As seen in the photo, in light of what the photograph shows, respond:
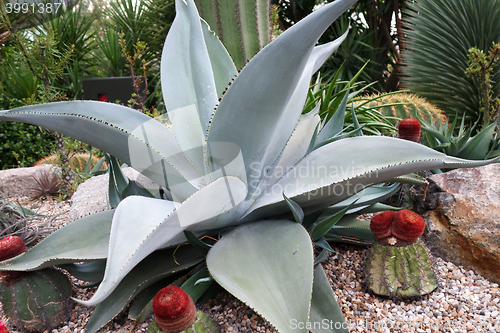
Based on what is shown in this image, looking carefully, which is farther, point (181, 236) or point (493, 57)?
point (493, 57)

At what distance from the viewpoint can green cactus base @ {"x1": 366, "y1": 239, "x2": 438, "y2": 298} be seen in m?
1.02

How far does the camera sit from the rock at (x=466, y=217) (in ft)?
3.86

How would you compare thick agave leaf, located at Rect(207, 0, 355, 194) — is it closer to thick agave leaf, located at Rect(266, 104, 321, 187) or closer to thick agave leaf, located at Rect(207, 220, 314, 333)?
thick agave leaf, located at Rect(266, 104, 321, 187)

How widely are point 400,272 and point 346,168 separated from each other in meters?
0.39

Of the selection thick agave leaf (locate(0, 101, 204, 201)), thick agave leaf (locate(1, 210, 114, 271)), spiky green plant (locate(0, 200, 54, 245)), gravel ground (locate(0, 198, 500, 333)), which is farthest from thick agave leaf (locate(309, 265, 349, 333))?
spiky green plant (locate(0, 200, 54, 245))

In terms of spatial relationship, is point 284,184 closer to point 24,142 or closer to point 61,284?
point 61,284

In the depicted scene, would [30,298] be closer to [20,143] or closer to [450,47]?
[20,143]

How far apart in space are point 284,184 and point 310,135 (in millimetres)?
243

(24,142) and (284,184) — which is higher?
(284,184)

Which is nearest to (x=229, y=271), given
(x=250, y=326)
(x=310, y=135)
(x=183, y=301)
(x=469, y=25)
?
(x=183, y=301)

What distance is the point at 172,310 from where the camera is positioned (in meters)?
0.72

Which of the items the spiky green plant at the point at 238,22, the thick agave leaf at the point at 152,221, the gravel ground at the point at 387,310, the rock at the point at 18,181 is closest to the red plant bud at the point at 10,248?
the gravel ground at the point at 387,310

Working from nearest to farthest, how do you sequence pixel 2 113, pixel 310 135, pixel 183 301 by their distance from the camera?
Answer: pixel 183 301 → pixel 2 113 → pixel 310 135

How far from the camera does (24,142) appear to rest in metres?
4.36
